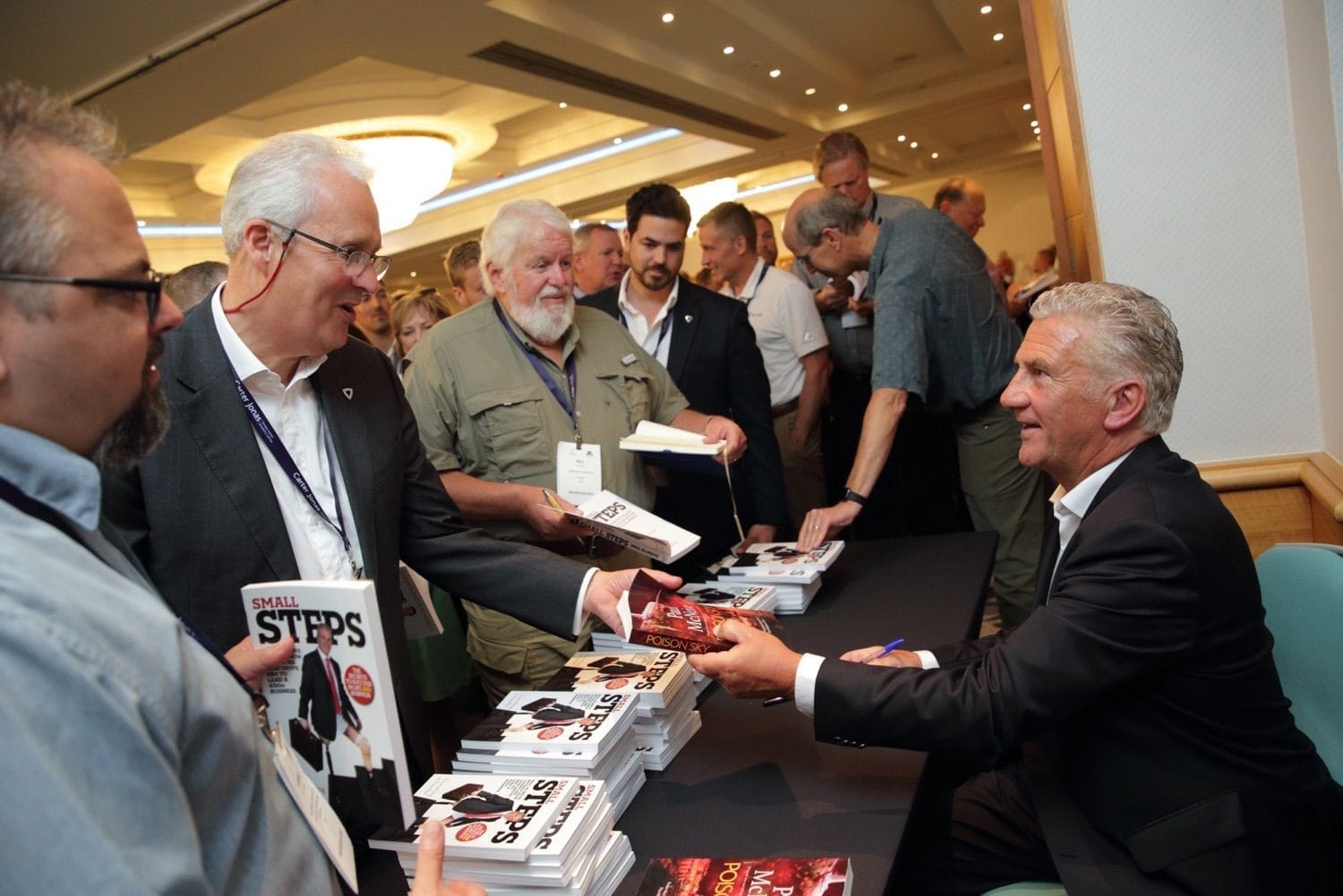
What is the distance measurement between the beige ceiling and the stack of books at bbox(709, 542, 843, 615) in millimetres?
4487

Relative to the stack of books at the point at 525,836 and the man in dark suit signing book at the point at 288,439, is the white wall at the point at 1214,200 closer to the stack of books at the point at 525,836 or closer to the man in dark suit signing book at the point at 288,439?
the man in dark suit signing book at the point at 288,439

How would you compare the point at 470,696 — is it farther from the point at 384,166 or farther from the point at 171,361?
the point at 384,166

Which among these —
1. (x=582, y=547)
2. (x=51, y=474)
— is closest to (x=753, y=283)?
(x=582, y=547)

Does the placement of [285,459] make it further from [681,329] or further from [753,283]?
[753,283]

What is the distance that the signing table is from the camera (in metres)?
1.34

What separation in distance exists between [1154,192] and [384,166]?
8.08 metres

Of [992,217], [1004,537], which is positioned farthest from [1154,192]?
[992,217]

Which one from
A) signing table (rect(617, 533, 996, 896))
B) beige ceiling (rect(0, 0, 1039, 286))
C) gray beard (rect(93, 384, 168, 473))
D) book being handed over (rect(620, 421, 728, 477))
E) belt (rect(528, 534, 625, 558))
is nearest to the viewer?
gray beard (rect(93, 384, 168, 473))

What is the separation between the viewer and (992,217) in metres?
18.0

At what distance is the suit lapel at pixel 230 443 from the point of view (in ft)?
5.16

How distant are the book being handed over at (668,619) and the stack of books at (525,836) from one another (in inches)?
12.7

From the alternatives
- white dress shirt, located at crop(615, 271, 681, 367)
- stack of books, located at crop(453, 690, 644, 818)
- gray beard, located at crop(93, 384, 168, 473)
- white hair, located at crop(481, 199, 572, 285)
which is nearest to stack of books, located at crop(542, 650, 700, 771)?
stack of books, located at crop(453, 690, 644, 818)

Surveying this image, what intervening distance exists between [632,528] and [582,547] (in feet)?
1.66

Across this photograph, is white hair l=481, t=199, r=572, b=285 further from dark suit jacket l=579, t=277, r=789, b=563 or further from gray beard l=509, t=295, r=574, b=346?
dark suit jacket l=579, t=277, r=789, b=563
